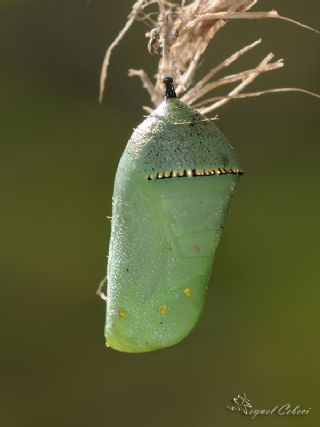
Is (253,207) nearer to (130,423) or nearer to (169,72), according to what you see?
(130,423)

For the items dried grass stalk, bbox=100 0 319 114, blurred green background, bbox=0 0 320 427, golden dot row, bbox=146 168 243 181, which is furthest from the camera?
blurred green background, bbox=0 0 320 427

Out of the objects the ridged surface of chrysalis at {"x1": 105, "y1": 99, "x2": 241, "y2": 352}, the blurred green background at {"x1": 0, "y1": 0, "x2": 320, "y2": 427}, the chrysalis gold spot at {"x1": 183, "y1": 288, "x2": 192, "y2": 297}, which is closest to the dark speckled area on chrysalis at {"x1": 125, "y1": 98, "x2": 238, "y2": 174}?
the ridged surface of chrysalis at {"x1": 105, "y1": 99, "x2": 241, "y2": 352}

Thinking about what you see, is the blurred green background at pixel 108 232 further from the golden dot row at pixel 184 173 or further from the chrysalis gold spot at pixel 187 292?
the golden dot row at pixel 184 173

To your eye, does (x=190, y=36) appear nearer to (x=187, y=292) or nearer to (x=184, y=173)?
(x=184, y=173)

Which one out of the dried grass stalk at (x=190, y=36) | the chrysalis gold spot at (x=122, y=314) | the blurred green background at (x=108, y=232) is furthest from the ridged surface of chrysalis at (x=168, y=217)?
the blurred green background at (x=108, y=232)

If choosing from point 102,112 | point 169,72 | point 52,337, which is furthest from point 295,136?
point 169,72

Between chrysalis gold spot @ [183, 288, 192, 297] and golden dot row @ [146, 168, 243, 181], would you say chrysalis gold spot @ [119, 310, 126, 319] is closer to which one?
chrysalis gold spot @ [183, 288, 192, 297]
